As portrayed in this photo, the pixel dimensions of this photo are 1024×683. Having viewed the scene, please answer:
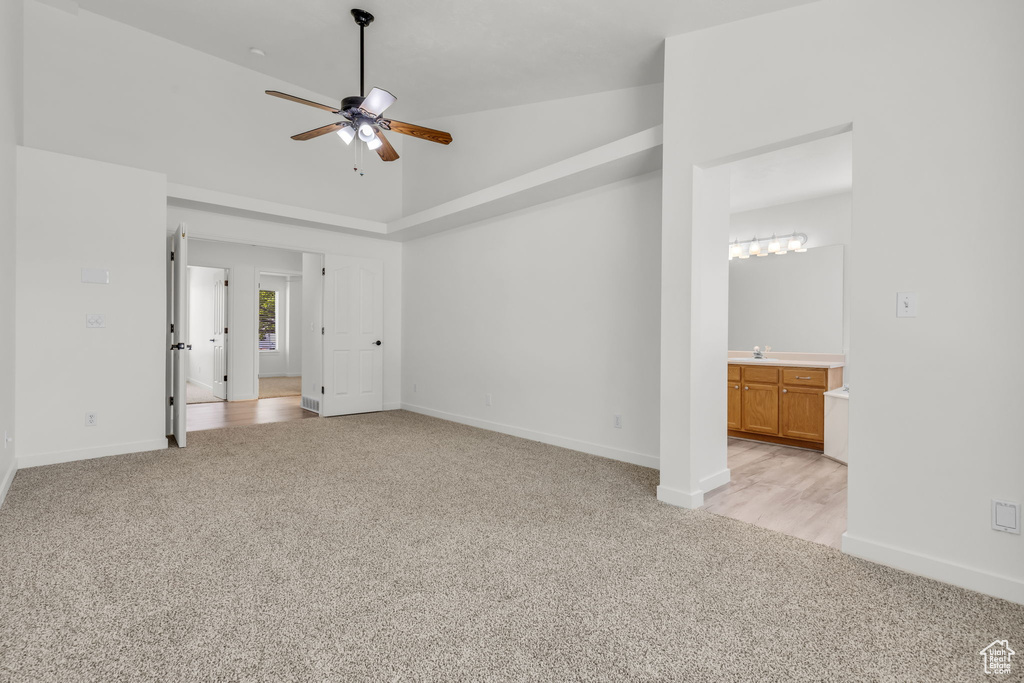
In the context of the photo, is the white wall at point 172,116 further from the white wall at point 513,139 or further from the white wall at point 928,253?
the white wall at point 928,253

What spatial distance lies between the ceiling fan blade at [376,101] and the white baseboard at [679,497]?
3086 mm

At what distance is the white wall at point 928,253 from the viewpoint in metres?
2.05

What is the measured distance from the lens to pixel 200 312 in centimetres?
941

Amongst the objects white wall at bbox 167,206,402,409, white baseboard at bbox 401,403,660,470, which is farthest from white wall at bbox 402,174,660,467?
white wall at bbox 167,206,402,409

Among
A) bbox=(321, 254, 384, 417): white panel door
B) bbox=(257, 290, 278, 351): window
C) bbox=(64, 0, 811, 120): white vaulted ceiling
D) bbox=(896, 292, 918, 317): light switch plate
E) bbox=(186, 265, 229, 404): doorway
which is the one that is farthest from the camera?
bbox=(257, 290, 278, 351): window

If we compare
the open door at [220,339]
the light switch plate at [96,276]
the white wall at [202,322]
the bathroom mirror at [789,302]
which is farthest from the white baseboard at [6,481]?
the bathroom mirror at [789,302]

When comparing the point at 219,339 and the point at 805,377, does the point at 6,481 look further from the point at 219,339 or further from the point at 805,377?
the point at 805,377

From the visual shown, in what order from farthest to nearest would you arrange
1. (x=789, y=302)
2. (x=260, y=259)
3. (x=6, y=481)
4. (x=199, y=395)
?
(x=199, y=395), (x=260, y=259), (x=789, y=302), (x=6, y=481)

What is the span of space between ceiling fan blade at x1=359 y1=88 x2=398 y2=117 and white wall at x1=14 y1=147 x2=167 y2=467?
237 centimetres

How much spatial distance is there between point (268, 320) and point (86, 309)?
25.7ft

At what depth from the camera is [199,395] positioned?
27.8 feet

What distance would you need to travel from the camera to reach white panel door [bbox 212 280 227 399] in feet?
25.9

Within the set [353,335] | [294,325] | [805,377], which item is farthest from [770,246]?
[294,325]

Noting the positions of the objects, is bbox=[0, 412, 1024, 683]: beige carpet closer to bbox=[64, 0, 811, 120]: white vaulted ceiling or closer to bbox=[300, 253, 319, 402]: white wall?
bbox=[64, 0, 811, 120]: white vaulted ceiling
